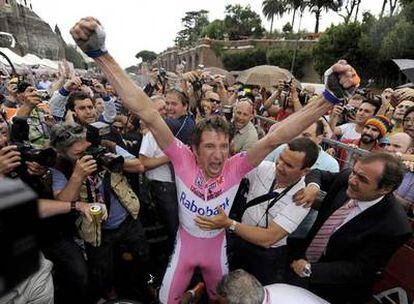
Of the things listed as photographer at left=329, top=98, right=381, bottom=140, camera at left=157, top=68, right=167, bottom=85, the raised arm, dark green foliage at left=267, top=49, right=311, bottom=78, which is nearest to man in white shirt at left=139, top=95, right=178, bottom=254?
the raised arm

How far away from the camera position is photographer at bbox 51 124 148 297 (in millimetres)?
2328

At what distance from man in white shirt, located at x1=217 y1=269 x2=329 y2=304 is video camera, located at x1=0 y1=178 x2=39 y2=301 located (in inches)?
66.4

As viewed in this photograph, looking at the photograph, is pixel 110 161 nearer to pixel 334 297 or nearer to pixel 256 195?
pixel 256 195

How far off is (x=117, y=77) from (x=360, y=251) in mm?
2049

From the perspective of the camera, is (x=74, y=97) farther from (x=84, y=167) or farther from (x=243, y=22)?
(x=243, y=22)

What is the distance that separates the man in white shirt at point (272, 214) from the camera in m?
2.20

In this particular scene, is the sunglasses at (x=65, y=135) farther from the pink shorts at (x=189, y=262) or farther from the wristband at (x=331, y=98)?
the wristband at (x=331, y=98)

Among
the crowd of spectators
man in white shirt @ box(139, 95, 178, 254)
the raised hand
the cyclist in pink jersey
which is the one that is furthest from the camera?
man in white shirt @ box(139, 95, 178, 254)

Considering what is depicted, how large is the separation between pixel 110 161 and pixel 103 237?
2.66 ft


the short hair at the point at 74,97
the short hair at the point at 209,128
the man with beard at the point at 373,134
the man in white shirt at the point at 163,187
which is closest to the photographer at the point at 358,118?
the man with beard at the point at 373,134

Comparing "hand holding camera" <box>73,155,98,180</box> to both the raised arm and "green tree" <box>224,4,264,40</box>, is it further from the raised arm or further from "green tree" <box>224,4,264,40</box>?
"green tree" <box>224,4,264,40</box>

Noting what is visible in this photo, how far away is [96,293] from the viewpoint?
2904mm

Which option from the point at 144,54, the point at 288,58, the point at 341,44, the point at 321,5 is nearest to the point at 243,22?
the point at 321,5

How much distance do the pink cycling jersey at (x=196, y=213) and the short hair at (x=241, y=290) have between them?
41 centimetres
